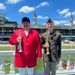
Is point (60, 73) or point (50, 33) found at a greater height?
point (50, 33)

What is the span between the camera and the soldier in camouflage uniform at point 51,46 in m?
4.31

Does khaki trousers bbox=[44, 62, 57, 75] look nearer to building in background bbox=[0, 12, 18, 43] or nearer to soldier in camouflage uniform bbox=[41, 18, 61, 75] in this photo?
soldier in camouflage uniform bbox=[41, 18, 61, 75]

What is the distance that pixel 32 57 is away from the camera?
13.4 ft

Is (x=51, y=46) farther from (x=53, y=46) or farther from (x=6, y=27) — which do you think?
(x=6, y=27)

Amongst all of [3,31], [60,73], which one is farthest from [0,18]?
[60,73]

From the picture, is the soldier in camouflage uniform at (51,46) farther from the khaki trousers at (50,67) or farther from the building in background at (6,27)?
the building in background at (6,27)

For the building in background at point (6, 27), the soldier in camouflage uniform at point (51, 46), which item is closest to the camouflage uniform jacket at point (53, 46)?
the soldier in camouflage uniform at point (51, 46)

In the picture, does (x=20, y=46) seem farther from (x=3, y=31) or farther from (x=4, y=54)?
(x=3, y=31)

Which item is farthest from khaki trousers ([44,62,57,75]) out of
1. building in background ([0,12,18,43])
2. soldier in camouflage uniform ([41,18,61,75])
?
building in background ([0,12,18,43])

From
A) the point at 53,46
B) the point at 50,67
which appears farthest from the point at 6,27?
the point at 53,46

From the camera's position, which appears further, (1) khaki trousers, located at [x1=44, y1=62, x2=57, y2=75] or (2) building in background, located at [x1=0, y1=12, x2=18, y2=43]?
(2) building in background, located at [x1=0, y1=12, x2=18, y2=43]

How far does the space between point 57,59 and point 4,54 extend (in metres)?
1.33

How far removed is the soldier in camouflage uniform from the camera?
431 centimetres

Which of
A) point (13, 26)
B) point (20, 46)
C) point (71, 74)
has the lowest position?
point (71, 74)
